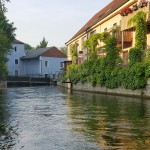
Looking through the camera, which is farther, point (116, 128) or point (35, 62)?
point (35, 62)

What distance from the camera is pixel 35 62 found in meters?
99.4

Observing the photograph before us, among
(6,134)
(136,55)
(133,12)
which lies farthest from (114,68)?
(6,134)

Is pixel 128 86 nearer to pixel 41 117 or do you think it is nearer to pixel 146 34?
pixel 146 34

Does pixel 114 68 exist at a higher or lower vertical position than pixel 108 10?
lower

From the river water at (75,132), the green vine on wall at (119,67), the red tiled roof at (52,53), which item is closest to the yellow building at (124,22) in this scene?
the green vine on wall at (119,67)

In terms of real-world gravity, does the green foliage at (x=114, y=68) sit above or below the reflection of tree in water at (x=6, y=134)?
above

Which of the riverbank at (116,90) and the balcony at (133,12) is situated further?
the balcony at (133,12)

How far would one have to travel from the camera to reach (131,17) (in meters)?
35.5

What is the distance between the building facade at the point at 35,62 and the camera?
320 feet

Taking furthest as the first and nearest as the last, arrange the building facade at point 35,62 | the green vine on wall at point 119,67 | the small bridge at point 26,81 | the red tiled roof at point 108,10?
the building facade at point 35,62
the small bridge at point 26,81
the red tiled roof at point 108,10
the green vine on wall at point 119,67

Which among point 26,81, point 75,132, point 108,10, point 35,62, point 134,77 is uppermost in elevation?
point 108,10

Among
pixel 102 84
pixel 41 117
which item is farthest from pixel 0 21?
pixel 41 117

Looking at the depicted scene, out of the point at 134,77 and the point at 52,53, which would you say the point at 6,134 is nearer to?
the point at 134,77

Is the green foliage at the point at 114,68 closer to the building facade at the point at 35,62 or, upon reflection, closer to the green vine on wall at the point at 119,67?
the green vine on wall at the point at 119,67
